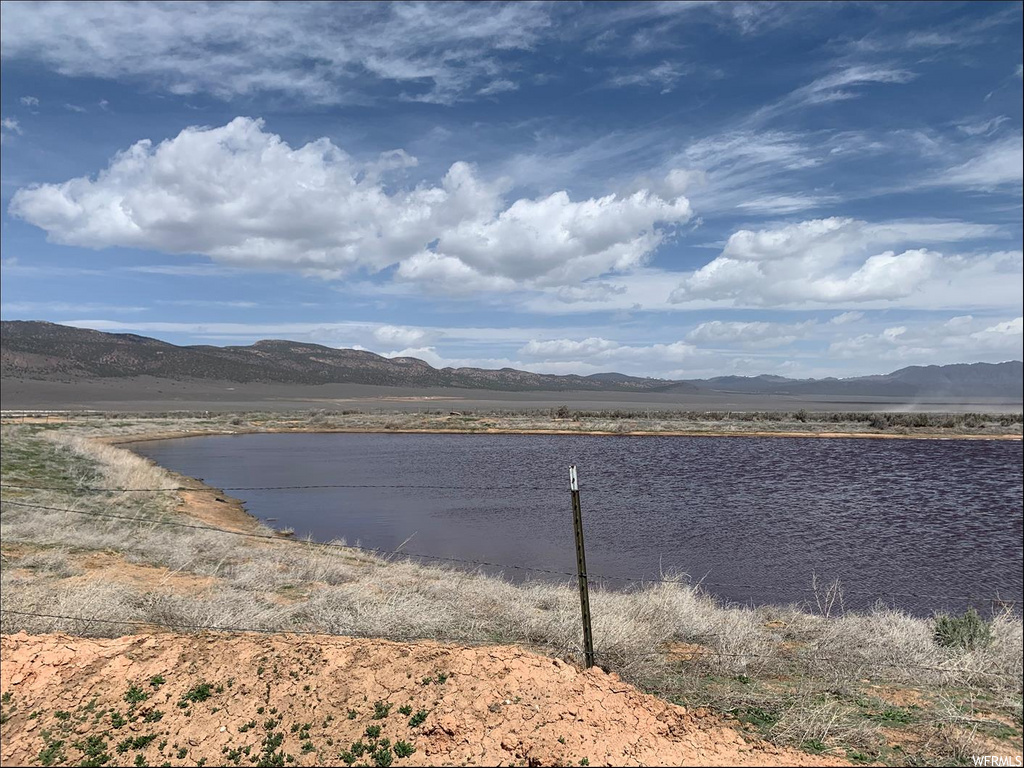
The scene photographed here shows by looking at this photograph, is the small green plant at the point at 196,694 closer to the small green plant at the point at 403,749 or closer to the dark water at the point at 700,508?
the small green plant at the point at 403,749

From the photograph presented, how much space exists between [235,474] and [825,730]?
3634 cm

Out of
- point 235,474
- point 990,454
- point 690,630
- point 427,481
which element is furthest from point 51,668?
point 990,454

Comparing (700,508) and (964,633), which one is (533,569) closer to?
(964,633)

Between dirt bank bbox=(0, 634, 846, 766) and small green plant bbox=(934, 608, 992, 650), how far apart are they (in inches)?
210

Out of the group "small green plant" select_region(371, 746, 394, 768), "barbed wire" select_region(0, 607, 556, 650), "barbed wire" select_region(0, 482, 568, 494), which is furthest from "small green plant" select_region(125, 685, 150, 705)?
"barbed wire" select_region(0, 482, 568, 494)

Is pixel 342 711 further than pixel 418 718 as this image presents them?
Yes

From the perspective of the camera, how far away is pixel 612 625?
9.40 m

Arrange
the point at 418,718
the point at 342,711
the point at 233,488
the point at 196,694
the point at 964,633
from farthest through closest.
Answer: the point at 233,488
the point at 964,633
the point at 196,694
the point at 342,711
the point at 418,718

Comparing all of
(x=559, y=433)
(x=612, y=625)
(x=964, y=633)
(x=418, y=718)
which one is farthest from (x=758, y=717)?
(x=559, y=433)

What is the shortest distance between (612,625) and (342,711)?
13.2 ft

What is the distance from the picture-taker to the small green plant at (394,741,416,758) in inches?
254

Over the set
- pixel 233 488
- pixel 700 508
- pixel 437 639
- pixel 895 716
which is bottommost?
pixel 700 508

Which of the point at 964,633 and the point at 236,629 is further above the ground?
the point at 236,629

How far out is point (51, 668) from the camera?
808cm
